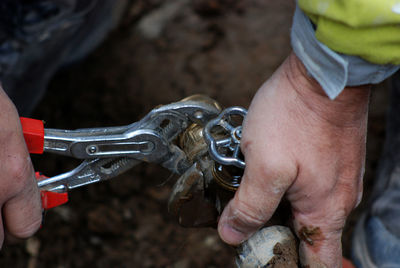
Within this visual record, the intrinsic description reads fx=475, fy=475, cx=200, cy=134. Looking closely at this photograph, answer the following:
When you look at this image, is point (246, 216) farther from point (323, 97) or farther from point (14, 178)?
point (14, 178)

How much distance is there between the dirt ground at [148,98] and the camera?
1.72 metres

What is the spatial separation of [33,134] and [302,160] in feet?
1.81

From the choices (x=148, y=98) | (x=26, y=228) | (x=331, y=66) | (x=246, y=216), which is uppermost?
(x=331, y=66)

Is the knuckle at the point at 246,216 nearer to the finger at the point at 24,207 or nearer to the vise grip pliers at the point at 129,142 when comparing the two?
the vise grip pliers at the point at 129,142

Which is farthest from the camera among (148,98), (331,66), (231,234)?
(148,98)

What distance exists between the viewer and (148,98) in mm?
2053

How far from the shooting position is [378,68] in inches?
36.3

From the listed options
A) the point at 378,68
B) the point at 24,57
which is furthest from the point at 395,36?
the point at 24,57

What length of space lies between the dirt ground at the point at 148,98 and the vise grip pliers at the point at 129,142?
0.61 m

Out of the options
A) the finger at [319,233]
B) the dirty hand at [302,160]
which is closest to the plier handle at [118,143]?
the dirty hand at [302,160]

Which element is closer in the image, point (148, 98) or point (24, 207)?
point (24, 207)

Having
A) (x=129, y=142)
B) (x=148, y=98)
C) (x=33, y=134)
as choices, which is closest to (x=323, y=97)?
(x=129, y=142)

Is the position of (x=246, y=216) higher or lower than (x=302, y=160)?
lower

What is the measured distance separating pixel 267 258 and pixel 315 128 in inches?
11.1
